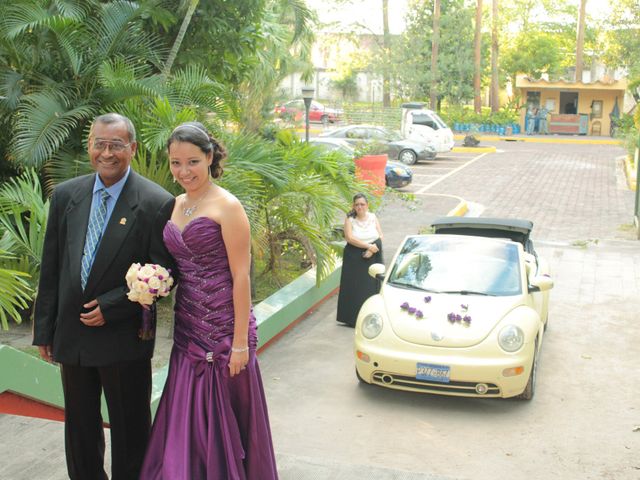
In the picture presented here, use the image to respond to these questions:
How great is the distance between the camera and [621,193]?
22.8m

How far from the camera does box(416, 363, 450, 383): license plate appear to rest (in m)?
6.91

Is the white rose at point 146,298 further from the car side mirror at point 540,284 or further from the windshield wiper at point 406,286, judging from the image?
the car side mirror at point 540,284

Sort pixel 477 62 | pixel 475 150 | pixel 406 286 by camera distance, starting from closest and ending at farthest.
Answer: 1. pixel 406 286
2. pixel 475 150
3. pixel 477 62

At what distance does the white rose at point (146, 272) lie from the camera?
3.76 metres

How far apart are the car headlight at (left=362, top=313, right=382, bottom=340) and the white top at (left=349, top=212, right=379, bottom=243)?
7.47 ft

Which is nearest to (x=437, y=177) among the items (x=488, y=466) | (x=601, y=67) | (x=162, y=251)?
(x=488, y=466)

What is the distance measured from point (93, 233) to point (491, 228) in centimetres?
655

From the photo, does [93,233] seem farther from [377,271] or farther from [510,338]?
[377,271]

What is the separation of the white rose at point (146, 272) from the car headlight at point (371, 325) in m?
3.80

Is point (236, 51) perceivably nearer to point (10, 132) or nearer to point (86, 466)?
point (10, 132)

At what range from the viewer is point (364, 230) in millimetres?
9672

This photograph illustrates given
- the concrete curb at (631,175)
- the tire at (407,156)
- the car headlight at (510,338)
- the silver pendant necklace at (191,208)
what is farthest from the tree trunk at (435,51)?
the silver pendant necklace at (191,208)

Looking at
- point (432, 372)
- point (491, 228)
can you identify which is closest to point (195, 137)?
point (432, 372)

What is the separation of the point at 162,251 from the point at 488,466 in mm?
3183
